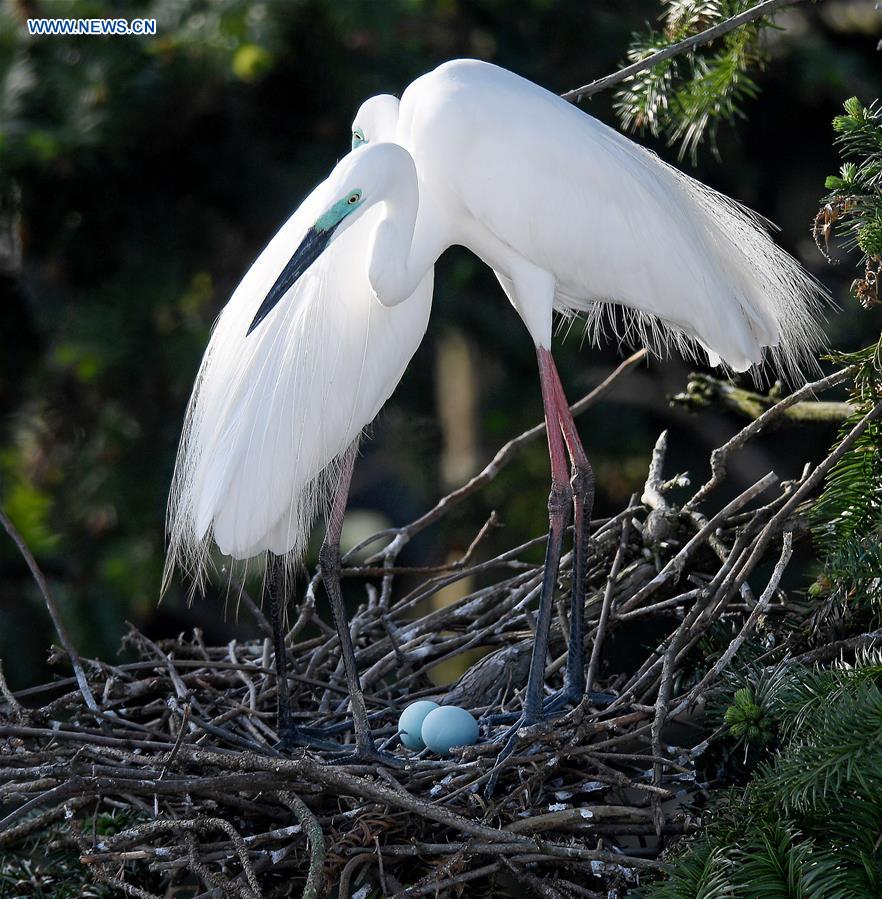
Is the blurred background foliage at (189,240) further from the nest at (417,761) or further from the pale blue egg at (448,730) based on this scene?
the pale blue egg at (448,730)

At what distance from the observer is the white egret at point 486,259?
123 inches

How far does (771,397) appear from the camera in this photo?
3680mm

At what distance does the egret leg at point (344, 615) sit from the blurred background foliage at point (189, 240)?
174cm

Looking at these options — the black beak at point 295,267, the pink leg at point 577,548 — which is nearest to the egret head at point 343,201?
the black beak at point 295,267

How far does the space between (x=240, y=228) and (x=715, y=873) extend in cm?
419

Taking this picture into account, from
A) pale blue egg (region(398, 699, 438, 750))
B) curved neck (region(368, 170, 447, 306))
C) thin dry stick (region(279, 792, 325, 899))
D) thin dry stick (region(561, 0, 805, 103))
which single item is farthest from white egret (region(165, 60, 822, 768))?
thin dry stick (region(279, 792, 325, 899))

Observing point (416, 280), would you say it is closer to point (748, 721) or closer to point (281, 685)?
point (281, 685)

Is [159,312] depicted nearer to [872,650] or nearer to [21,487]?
[21,487]

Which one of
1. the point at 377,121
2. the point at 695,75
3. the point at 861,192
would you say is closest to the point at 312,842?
the point at 861,192

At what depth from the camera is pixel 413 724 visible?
10.5 ft

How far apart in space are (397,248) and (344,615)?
3.22 feet

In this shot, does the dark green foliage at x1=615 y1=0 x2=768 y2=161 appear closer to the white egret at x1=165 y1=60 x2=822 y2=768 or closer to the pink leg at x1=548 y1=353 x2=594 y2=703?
the white egret at x1=165 y1=60 x2=822 y2=768

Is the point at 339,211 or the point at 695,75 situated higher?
the point at 695,75

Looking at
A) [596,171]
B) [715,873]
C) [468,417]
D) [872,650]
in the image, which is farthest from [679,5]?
[468,417]
